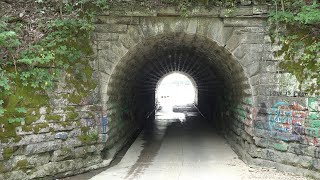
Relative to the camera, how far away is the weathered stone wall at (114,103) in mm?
6422

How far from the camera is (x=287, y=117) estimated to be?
6.87 metres

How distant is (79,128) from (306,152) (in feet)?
17.2

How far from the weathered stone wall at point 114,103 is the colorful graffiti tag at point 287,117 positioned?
0.9 inches

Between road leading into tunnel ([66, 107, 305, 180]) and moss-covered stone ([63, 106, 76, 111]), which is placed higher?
moss-covered stone ([63, 106, 76, 111])

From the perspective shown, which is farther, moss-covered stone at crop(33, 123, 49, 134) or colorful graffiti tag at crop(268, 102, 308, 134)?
colorful graffiti tag at crop(268, 102, 308, 134)

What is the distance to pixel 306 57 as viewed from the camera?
6574mm

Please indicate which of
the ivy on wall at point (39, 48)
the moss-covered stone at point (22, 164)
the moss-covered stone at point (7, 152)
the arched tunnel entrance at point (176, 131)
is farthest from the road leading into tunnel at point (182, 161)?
the ivy on wall at point (39, 48)

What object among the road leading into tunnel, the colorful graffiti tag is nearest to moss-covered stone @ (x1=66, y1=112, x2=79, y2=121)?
the road leading into tunnel

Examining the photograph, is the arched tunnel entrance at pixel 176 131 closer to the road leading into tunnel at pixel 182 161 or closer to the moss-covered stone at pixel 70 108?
the road leading into tunnel at pixel 182 161

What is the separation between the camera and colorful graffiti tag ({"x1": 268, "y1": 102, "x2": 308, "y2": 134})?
6668mm

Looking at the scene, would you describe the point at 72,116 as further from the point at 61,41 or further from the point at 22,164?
the point at 61,41

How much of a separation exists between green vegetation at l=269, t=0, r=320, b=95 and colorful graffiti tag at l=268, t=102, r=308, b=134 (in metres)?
0.50

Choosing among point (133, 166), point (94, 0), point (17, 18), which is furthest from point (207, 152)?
point (17, 18)

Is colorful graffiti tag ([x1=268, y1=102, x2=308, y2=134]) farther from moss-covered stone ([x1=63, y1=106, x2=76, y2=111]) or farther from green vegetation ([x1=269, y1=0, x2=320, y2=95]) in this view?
moss-covered stone ([x1=63, y1=106, x2=76, y2=111])
